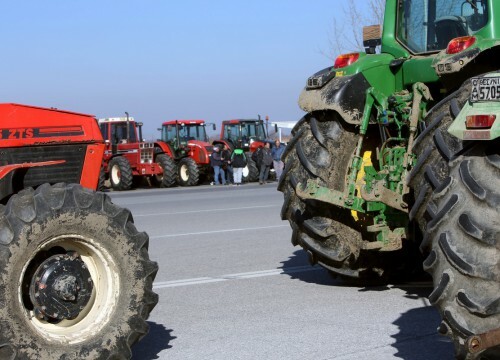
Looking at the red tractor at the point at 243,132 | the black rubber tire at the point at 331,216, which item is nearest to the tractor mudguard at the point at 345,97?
the black rubber tire at the point at 331,216

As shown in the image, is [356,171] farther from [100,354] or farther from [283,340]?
[100,354]

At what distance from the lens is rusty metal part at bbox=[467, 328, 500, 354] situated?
15.6ft

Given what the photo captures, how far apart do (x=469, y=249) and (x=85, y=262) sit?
2.59 m

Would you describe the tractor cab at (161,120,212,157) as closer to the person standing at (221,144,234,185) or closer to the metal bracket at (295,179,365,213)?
the person standing at (221,144,234,185)

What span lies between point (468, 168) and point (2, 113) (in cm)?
332

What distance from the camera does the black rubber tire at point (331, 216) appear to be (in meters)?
9.13

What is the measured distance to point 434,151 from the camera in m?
7.48

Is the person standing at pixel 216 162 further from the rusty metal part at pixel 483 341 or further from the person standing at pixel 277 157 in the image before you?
the rusty metal part at pixel 483 341

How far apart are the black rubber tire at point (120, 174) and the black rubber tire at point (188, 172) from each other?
180cm

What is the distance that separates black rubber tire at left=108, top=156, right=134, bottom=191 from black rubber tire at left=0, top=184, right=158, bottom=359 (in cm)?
2968

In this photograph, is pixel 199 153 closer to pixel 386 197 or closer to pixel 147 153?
pixel 147 153

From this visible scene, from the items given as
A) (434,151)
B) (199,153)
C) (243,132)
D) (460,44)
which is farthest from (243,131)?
(434,151)


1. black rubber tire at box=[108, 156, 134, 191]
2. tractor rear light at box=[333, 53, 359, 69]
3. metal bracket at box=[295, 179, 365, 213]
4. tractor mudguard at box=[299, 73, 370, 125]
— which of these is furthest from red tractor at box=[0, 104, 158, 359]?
black rubber tire at box=[108, 156, 134, 191]

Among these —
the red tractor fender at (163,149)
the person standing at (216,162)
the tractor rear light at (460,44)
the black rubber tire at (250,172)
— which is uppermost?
the tractor rear light at (460,44)
